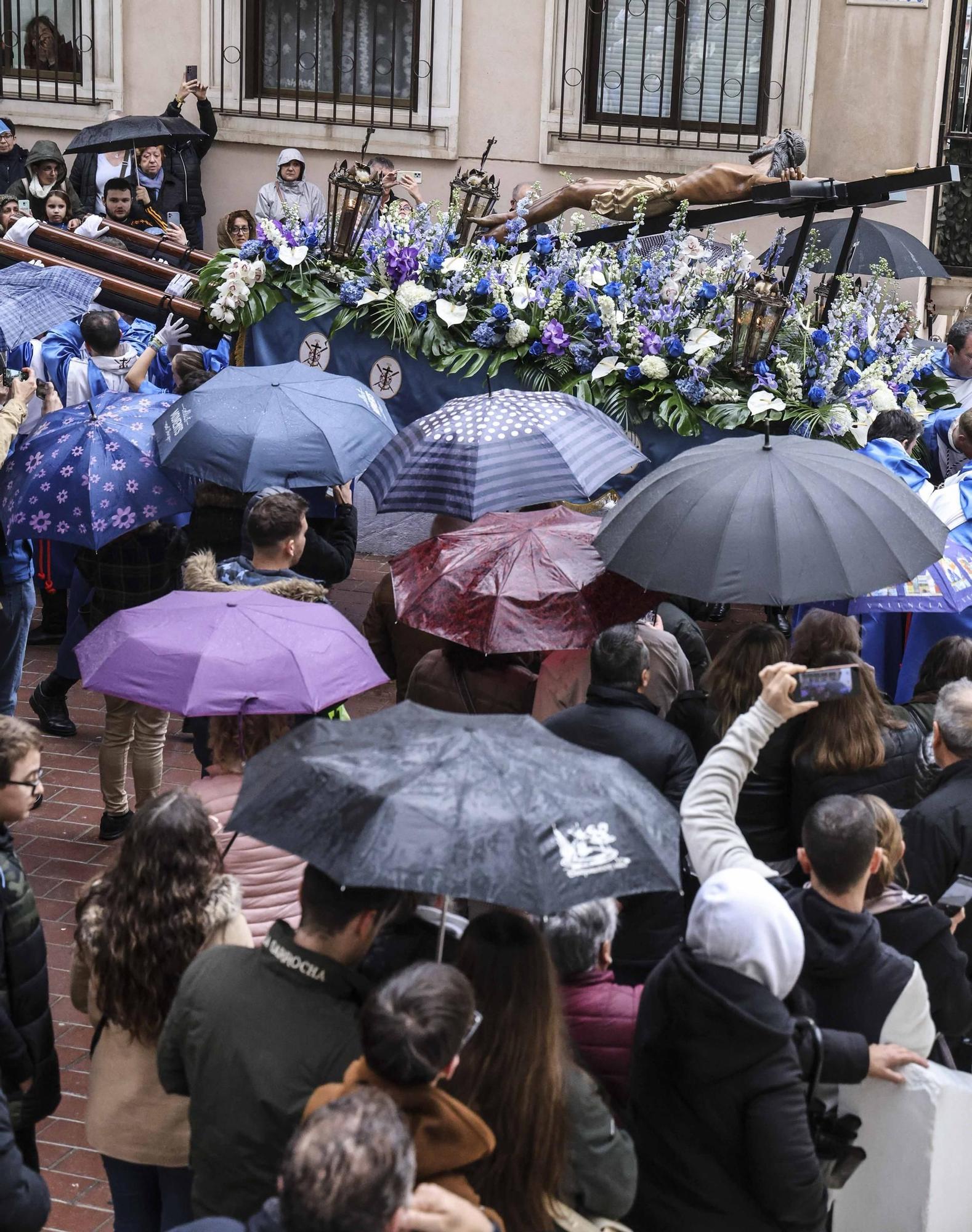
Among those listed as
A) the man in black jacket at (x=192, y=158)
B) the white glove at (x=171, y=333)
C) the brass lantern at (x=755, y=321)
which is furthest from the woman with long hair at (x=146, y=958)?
the man in black jacket at (x=192, y=158)

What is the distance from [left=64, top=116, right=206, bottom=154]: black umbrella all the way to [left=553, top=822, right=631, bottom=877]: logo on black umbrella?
348 inches

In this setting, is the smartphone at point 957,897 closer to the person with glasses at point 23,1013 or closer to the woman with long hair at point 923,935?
the woman with long hair at point 923,935

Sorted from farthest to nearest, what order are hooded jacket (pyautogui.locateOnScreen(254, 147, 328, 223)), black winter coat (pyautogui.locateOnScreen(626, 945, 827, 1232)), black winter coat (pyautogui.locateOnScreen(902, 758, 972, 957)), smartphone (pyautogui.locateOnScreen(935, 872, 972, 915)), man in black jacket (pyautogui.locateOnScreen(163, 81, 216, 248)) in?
1. man in black jacket (pyautogui.locateOnScreen(163, 81, 216, 248))
2. hooded jacket (pyautogui.locateOnScreen(254, 147, 328, 223))
3. black winter coat (pyautogui.locateOnScreen(902, 758, 972, 957))
4. smartphone (pyautogui.locateOnScreen(935, 872, 972, 915))
5. black winter coat (pyautogui.locateOnScreen(626, 945, 827, 1232))

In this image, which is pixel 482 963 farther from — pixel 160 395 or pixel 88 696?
pixel 88 696

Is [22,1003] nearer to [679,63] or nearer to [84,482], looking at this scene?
[84,482]

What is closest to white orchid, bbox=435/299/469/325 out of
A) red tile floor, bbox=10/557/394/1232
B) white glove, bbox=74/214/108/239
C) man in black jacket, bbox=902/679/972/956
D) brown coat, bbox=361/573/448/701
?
red tile floor, bbox=10/557/394/1232

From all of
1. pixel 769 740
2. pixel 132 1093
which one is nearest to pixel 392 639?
pixel 769 740

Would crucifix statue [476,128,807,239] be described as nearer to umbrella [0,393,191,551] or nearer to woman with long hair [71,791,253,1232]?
umbrella [0,393,191,551]

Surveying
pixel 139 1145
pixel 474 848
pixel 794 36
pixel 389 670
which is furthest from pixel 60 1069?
pixel 794 36

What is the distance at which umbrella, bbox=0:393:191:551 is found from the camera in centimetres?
577

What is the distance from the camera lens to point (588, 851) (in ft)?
9.48

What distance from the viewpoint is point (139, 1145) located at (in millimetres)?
3348

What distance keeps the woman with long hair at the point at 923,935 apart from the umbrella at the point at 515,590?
1.58m

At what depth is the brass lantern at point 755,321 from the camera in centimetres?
741
